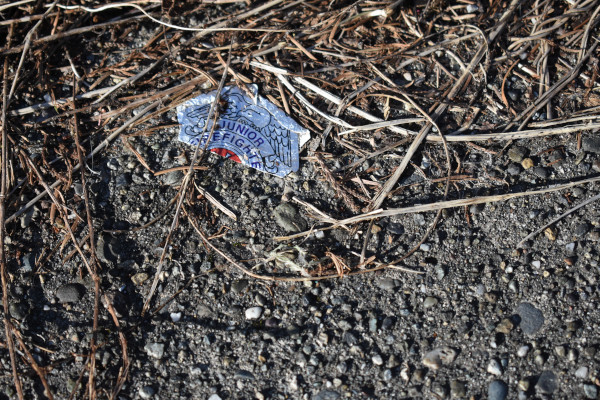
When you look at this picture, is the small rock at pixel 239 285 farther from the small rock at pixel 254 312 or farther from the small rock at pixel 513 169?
the small rock at pixel 513 169

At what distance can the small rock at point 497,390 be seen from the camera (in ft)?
6.02

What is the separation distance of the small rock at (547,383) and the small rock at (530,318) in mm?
154

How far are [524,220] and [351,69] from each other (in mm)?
1064

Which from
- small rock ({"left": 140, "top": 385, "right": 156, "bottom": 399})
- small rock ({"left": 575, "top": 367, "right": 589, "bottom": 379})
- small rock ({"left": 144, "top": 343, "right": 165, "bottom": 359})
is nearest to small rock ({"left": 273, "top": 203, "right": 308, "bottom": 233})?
small rock ({"left": 144, "top": 343, "right": 165, "bottom": 359})

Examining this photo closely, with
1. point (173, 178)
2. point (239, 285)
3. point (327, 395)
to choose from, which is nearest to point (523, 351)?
point (327, 395)

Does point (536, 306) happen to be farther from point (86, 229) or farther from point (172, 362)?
point (86, 229)

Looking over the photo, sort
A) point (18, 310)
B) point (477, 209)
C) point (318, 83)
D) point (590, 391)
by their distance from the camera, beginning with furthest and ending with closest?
point (318, 83) < point (477, 209) < point (18, 310) < point (590, 391)

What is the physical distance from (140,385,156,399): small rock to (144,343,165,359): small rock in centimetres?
12

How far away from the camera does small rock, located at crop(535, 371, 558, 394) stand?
184 centimetres

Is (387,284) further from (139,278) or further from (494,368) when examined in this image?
(139,278)

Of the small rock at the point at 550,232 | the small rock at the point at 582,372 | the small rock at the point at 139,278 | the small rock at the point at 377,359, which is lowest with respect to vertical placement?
the small rock at the point at 582,372

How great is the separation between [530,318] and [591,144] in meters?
0.88

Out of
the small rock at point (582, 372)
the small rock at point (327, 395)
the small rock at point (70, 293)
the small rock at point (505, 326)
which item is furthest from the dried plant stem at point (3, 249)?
the small rock at point (582, 372)

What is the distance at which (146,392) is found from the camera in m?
1.91
